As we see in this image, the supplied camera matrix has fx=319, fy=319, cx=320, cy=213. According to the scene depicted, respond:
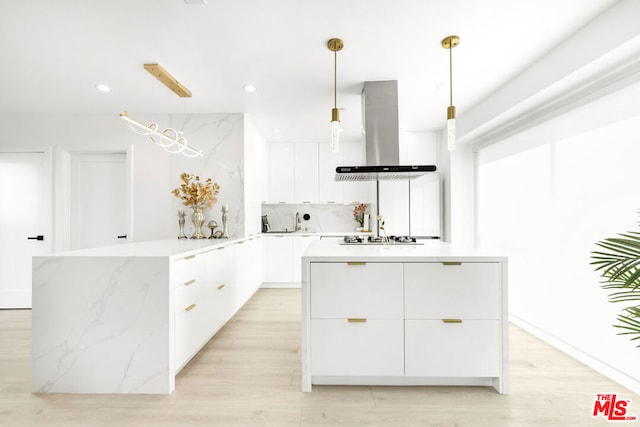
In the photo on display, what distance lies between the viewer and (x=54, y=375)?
2.08m

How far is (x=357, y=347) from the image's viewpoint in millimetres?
2055

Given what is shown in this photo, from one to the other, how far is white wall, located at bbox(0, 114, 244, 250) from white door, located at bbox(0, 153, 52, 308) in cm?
32

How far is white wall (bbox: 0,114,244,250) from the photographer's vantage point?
12.7ft

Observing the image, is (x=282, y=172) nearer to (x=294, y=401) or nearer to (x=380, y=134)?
(x=380, y=134)

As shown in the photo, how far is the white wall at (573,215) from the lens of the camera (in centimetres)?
211

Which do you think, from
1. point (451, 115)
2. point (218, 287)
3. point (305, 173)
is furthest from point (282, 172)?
point (451, 115)

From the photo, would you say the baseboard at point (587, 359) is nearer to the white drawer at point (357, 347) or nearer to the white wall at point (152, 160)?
the white drawer at point (357, 347)

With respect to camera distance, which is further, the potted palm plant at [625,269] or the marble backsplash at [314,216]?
the marble backsplash at [314,216]

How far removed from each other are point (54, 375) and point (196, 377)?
0.88m

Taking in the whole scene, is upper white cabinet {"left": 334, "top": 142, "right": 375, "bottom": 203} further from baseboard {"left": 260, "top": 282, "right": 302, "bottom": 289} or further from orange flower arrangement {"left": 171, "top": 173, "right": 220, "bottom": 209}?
orange flower arrangement {"left": 171, "top": 173, "right": 220, "bottom": 209}

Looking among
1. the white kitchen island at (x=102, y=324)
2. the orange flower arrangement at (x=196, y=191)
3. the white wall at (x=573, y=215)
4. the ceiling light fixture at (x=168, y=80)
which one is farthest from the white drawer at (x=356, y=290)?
the orange flower arrangement at (x=196, y=191)

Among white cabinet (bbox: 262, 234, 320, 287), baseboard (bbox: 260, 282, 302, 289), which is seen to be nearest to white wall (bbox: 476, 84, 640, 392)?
white cabinet (bbox: 262, 234, 320, 287)

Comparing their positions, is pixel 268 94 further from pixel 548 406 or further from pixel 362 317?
pixel 548 406

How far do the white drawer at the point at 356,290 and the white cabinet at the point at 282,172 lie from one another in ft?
10.4
